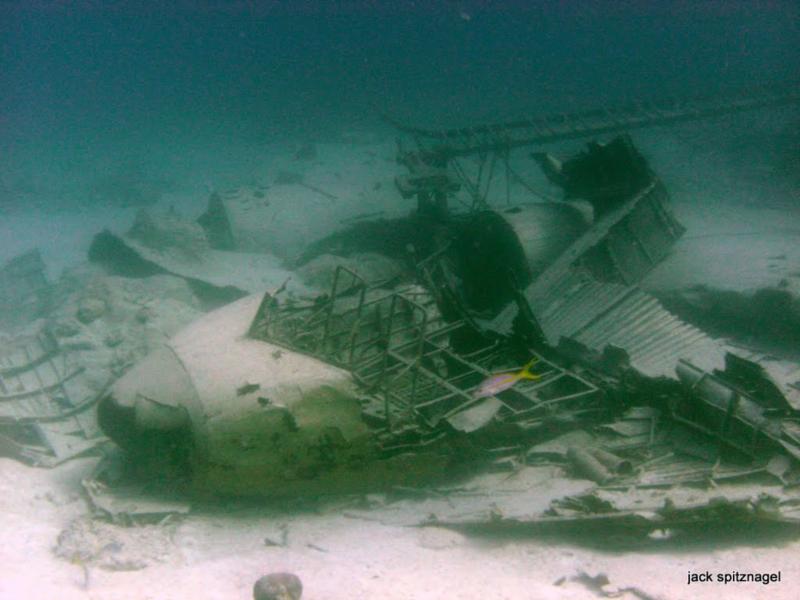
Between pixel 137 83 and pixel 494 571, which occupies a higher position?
pixel 137 83

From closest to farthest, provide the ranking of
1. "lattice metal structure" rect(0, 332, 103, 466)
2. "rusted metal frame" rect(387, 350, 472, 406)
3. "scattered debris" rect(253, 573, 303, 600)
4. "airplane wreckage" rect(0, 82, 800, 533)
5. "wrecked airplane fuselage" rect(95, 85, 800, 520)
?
"scattered debris" rect(253, 573, 303, 600)
"airplane wreckage" rect(0, 82, 800, 533)
"wrecked airplane fuselage" rect(95, 85, 800, 520)
"rusted metal frame" rect(387, 350, 472, 406)
"lattice metal structure" rect(0, 332, 103, 466)

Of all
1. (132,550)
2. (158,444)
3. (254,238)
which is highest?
(254,238)

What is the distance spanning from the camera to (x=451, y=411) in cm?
653

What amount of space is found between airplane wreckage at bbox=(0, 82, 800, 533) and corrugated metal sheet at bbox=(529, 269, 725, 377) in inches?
1.2

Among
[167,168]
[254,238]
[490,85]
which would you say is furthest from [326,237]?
[490,85]

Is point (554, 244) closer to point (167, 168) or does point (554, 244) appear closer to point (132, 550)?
point (132, 550)

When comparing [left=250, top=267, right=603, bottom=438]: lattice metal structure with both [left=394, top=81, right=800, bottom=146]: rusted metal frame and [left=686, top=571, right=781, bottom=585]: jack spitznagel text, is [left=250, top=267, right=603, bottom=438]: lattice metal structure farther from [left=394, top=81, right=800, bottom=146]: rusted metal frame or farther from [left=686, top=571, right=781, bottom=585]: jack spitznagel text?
[left=394, top=81, right=800, bottom=146]: rusted metal frame

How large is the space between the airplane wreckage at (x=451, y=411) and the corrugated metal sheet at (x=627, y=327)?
0.10 feet

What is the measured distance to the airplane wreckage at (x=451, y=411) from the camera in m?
5.87

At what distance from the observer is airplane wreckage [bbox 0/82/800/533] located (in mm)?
5871

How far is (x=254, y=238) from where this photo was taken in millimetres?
15742

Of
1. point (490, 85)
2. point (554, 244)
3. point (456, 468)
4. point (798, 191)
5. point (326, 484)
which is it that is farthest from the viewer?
point (490, 85)

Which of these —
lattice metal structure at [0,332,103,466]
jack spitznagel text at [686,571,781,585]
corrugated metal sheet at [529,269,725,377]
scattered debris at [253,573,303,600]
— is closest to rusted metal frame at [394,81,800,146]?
corrugated metal sheet at [529,269,725,377]

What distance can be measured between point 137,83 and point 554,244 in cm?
8713
